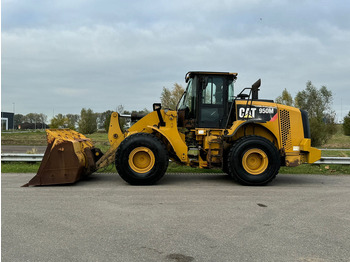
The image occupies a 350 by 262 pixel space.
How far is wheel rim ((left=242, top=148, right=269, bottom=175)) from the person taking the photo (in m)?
8.53

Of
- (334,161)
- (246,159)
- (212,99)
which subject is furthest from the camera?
(334,161)

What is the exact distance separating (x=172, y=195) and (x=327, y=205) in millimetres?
2946

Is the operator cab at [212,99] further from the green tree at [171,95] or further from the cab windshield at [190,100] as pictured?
the green tree at [171,95]

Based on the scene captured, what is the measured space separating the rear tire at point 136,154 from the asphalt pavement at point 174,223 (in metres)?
0.37

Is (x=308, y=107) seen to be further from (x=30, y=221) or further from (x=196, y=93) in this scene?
(x=30, y=221)

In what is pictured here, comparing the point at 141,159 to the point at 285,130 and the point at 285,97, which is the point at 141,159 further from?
the point at 285,97

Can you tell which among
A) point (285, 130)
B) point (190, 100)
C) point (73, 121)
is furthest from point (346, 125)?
point (73, 121)

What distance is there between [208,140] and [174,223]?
420 cm

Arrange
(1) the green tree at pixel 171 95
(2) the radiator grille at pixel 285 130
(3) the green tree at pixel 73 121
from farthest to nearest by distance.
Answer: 1. (3) the green tree at pixel 73 121
2. (1) the green tree at pixel 171 95
3. (2) the radiator grille at pixel 285 130

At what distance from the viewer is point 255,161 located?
8.68 meters

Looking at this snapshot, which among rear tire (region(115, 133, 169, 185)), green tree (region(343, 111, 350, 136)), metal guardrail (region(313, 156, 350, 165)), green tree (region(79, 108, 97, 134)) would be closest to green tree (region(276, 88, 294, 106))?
green tree (region(343, 111, 350, 136))

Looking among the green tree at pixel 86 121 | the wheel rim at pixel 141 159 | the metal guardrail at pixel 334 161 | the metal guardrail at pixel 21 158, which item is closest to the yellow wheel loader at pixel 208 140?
the wheel rim at pixel 141 159

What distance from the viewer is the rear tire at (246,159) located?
845cm

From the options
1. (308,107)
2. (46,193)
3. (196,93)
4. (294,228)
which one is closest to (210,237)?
(294,228)
